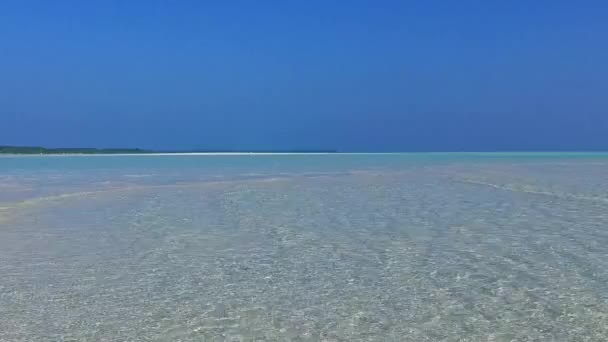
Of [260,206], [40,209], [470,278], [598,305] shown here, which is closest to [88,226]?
[40,209]

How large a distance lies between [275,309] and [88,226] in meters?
5.16

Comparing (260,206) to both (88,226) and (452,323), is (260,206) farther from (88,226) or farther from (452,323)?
(452,323)

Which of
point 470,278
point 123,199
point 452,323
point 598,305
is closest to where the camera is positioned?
point 452,323

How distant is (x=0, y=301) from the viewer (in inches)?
169

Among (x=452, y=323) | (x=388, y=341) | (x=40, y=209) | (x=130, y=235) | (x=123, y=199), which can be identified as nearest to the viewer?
(x=388, y=341)

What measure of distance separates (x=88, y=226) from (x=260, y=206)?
11.1ft

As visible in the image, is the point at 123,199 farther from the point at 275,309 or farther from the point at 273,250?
the point at 275,309

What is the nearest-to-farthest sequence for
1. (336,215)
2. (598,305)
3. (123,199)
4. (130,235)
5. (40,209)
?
(598,305) < (130,235) < (336,215) < (40,209) < (123,199)

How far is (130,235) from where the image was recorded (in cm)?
740

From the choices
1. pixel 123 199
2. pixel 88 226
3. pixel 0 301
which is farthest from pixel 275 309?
pixel 123 199

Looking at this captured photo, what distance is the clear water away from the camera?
3.67 metres

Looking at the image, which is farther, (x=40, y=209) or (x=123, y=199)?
(x=123, y=199)

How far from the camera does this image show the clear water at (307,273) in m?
3.67

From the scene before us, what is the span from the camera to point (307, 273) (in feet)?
17.0
